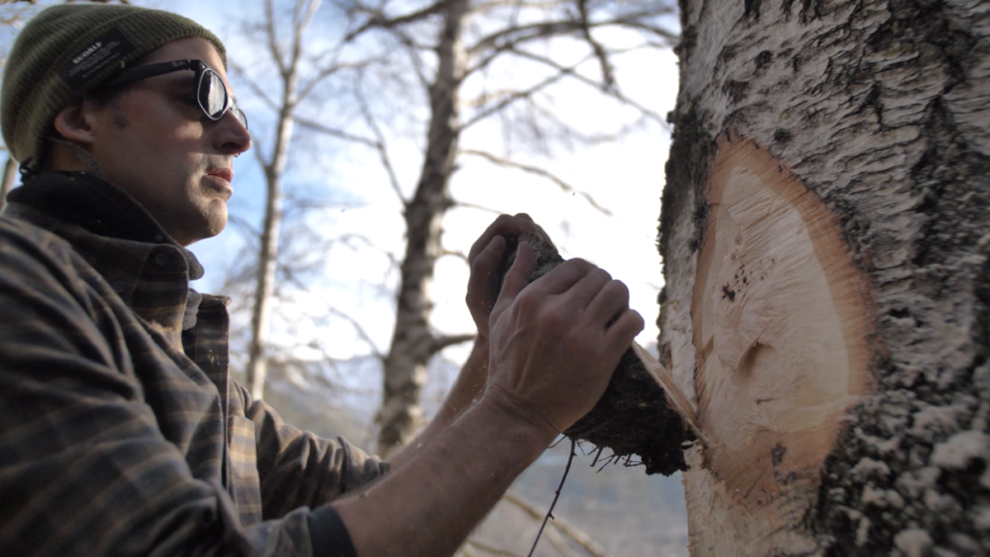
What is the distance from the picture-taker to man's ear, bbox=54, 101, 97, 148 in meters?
1.40

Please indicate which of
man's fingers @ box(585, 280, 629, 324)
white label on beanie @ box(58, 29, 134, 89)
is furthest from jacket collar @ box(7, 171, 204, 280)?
man's fingers @ box(585, 280, 629, 324)

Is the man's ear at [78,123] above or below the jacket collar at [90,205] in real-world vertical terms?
above

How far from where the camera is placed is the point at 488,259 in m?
1.49

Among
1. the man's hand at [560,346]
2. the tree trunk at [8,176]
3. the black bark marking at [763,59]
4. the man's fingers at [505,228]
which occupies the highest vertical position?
the black bark marking at [763,59]

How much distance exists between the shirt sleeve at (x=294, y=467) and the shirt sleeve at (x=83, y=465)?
82 cm

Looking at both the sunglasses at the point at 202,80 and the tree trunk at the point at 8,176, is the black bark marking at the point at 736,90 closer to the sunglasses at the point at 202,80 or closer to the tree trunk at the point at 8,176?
the sunglasses at the point at 202,80

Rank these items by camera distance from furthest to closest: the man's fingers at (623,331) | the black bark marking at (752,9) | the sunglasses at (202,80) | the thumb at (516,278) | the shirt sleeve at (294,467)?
the shirt sleeve at (294,467) → the sunglasses at (202,80) → the black bark marking at (752,9) → the thumb at (516,278) → the man's fingers at (623,331)

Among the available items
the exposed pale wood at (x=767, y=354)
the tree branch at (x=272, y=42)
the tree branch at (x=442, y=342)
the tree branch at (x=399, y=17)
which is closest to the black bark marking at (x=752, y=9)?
the exposed pale wood at (x=767, y=354)

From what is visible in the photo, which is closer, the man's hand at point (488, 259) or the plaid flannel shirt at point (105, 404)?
the plaid flannel shirt at point (105, 404)

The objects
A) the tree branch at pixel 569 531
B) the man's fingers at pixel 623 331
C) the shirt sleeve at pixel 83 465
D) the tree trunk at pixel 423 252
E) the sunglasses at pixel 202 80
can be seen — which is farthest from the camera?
the tree trunk at pixel 423 252

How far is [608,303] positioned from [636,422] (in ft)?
0.86

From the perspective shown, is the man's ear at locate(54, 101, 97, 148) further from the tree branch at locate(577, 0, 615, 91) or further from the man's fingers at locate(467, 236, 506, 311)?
the tree branch at locate(577, 0, 615, 91)

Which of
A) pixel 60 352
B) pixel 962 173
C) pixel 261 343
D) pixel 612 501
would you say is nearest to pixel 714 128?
pixel 962 173

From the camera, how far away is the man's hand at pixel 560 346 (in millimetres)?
1047
